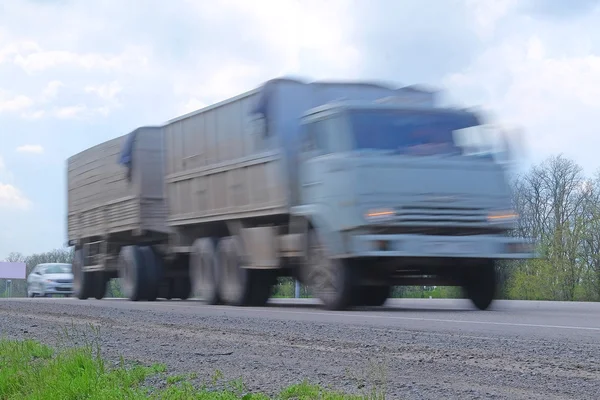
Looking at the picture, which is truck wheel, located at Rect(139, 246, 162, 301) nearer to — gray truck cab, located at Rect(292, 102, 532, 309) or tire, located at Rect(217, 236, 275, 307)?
tire, located at Rect(217, 236, 275, 307)

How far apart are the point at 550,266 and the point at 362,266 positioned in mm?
34576

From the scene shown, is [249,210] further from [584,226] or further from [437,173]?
[584,226]

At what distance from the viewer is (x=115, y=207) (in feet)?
77.9

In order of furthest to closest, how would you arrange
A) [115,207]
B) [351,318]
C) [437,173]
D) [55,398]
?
[115,207] < [437,173] < [351,318] < [55,398]

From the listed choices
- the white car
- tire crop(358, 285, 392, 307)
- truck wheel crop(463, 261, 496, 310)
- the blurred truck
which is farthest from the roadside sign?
truck wheel crop(463, 261, 496, 310)

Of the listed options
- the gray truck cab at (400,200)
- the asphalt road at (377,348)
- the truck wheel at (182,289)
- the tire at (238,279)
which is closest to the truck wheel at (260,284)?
the tire at (238,279)

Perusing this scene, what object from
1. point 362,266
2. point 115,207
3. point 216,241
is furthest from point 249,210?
point 115,207

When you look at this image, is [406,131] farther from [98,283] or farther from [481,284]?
[98,283]

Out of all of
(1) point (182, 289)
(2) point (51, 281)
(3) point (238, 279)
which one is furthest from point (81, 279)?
(2) point (51, 281)

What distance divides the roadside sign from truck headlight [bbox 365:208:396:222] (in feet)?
277

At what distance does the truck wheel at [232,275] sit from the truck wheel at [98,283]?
8.29 meters

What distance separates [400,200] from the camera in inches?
560

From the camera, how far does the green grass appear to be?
6.20 meters

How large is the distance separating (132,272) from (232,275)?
523 centimetres
